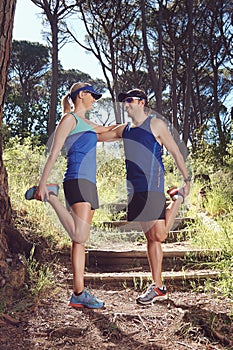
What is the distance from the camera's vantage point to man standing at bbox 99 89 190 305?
2.15m

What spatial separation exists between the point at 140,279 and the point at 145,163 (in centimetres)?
162

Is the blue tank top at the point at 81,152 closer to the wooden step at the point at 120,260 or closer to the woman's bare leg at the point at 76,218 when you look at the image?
the woman's bare leg at the point at 76,218

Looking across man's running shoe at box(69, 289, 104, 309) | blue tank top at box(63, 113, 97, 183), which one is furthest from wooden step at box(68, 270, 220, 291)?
blue tank top at box(63, 113, 97, 183)

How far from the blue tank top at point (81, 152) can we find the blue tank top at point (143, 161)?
19 cm

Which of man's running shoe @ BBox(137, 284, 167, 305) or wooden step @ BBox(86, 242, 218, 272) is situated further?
wooden step @ BBox(86, 242, 218, 272)

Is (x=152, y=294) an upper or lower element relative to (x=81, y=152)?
lower

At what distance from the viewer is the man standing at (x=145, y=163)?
2150mm

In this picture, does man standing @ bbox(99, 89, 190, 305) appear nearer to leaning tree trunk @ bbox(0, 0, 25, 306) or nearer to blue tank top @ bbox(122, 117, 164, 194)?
blue tank top @ bbox(122, 117, 164, 194)

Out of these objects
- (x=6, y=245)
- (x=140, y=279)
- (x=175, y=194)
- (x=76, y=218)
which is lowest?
(x=140, y=279)

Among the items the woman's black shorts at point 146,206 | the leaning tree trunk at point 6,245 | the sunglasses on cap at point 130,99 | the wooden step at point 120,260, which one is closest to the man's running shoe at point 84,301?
the woman's black shorts at point 146,206

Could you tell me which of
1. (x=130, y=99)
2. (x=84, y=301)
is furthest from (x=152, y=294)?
(x=130, y=99)

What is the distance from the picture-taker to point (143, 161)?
2146 mm

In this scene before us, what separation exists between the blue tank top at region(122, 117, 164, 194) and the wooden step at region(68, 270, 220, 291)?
1.52 metres

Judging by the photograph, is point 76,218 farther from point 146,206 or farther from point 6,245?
point 6,245
